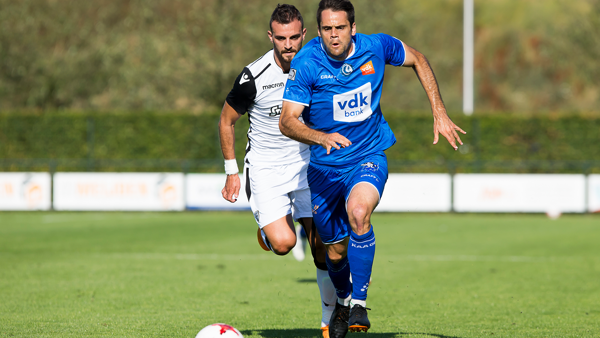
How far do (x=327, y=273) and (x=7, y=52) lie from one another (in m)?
30.8

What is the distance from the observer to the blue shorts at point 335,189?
5.47 meters

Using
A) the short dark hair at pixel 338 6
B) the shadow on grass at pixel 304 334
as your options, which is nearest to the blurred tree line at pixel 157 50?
the shadow on grass at pixel 304 334

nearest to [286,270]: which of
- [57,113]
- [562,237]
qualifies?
[562,237]

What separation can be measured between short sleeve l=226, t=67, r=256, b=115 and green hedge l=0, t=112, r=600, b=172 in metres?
17.3

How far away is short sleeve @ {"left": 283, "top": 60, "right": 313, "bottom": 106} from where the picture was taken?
5234 millimetres

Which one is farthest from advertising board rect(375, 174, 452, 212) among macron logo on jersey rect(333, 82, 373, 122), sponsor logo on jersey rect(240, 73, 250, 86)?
macron logo on jersey rect(333, 82, 373, 122)

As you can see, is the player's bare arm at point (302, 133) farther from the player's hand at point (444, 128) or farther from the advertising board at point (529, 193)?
the advertising board at point (529, 193)

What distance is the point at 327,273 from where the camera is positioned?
6227 mm

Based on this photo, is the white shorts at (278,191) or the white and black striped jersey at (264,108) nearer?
the white and black striped jersey at (264,108)

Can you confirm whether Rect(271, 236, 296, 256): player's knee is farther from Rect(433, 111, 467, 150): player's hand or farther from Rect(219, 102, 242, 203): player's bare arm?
Rect(433, 111, 467, 150): player's hand

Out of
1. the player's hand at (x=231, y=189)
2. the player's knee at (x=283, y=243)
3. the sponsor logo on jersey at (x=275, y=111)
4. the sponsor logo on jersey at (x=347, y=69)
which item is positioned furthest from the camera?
the player's hand at (x=231, y=189)

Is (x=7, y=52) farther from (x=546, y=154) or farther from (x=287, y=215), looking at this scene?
(x=287, y=215)

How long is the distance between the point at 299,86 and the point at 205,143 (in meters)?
21.5

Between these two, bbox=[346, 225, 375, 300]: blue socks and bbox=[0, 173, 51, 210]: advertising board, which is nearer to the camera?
bbox=[346, 225, 375, 300]: blue socks
